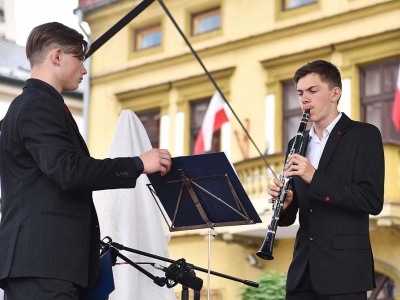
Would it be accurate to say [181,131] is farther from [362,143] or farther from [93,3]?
[362,143]

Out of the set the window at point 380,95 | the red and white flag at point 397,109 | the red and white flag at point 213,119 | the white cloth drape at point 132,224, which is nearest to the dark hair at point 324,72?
the white cloth drape at point 132,224

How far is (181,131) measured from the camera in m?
18.2

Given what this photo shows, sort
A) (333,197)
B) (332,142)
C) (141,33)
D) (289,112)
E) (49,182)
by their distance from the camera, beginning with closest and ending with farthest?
(49,182)
(333,197)
(332,142)
(289,112)
(141,33)

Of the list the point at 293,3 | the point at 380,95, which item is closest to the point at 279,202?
the point at 380,95

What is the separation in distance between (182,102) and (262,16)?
263 cm

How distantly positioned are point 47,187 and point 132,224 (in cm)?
170

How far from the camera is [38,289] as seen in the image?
129 inches

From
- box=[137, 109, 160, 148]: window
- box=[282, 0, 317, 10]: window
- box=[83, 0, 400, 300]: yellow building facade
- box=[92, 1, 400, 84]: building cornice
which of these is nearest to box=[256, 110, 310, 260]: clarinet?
box=[83, 0, 400, 300]: yellow building facade

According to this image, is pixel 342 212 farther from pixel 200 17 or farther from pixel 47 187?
pixel 200 17

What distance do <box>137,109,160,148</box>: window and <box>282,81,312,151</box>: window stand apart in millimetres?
3437

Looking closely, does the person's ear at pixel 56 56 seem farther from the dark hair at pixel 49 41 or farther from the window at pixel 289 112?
the window at pixel 289 112

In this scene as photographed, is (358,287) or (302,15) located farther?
(302,15)

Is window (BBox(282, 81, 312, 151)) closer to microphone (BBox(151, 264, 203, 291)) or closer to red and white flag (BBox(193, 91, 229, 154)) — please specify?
red and white flag (BBox(193, 91, 229, 154))

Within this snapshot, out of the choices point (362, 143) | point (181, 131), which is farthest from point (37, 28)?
point (181, 131)
